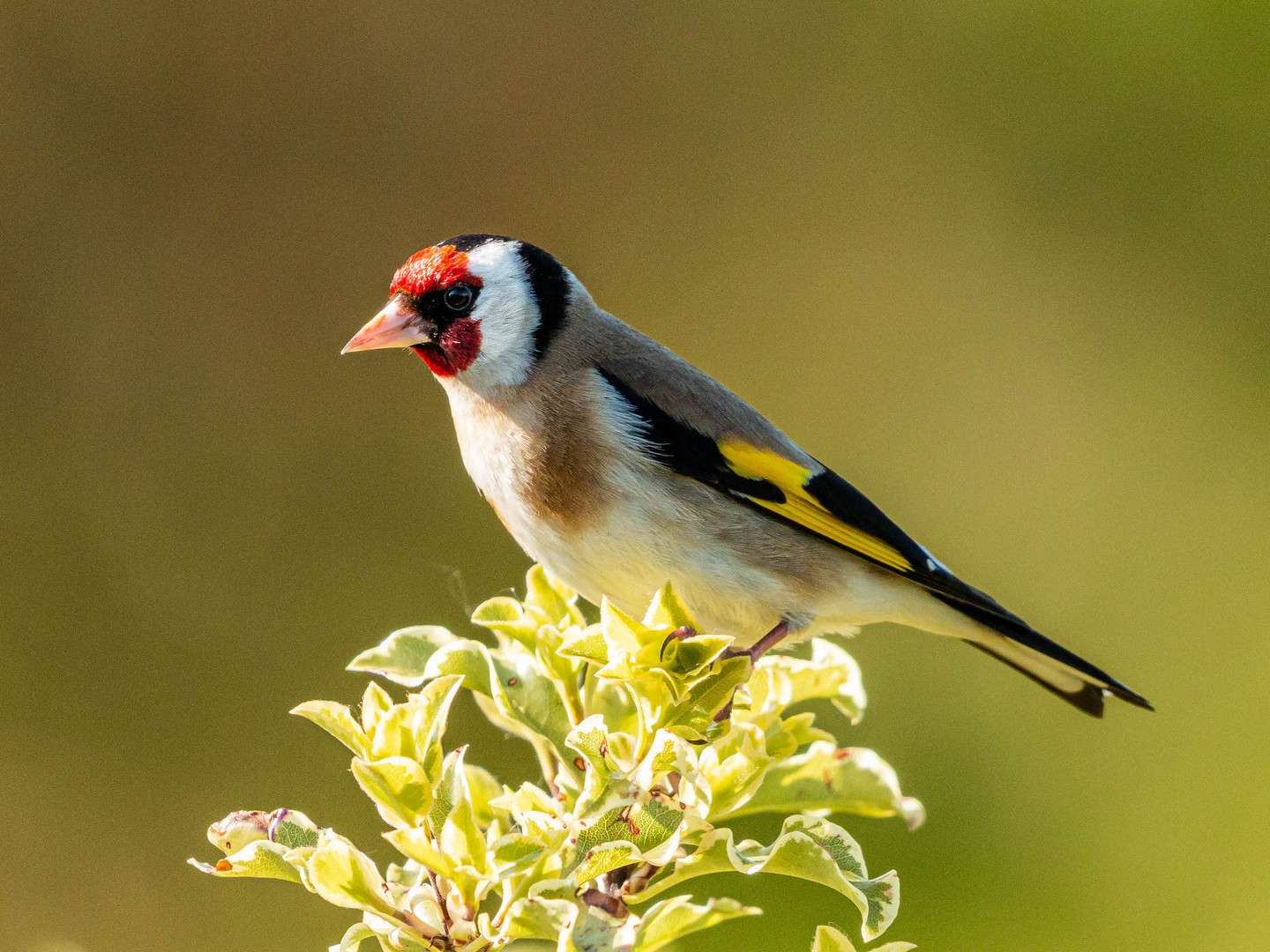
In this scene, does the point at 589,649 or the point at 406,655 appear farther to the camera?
the point at 406,655

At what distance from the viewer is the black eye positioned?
1763 millimetres

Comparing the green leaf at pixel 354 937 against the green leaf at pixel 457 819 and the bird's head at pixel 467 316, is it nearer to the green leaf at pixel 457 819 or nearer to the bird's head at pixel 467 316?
the green leaf at pixel 457 819

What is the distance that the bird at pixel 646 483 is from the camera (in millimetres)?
1632

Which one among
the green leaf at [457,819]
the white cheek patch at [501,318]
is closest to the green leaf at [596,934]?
the green leaf at [457,819]

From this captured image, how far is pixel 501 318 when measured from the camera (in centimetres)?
179

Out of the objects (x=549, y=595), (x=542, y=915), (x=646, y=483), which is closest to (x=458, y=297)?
(x=646, y=483)

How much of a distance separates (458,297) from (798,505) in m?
0.62

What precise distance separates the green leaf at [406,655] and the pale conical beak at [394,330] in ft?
1.84

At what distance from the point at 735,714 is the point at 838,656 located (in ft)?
0.71

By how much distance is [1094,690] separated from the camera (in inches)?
72.9

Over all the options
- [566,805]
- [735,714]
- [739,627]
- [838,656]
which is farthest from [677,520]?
[566,805]

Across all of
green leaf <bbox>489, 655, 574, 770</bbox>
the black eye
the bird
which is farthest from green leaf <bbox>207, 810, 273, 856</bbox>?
the black eye

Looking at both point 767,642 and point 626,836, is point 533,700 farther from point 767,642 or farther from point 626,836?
point 767,642

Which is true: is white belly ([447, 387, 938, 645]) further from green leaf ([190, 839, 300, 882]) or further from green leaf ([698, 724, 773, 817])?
green leaf ([190, 839, 300, 882])
